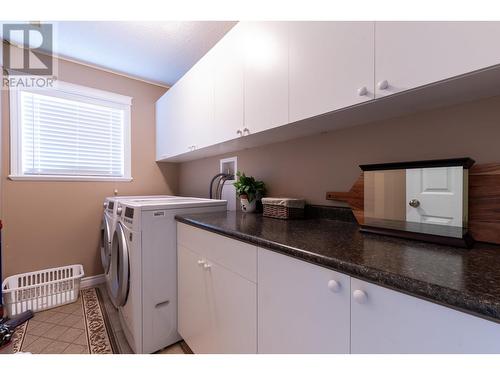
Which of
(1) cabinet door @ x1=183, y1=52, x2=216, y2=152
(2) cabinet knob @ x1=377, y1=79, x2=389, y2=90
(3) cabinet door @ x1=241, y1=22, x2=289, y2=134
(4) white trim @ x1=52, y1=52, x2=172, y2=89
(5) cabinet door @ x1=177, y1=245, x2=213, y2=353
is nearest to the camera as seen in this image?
(2) cabinet knob @ x1=377, y1=79, x2=389, y2=90

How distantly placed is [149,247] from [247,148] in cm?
110

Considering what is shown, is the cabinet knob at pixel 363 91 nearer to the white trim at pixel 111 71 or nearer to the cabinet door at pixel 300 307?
the cabinet door at pixel 300 307

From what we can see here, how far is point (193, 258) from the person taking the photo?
1.34 m

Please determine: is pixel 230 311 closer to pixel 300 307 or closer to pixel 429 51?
pixel 300 307

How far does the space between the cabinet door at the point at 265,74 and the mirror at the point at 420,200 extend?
0.55m

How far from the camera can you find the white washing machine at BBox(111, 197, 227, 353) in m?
1.38

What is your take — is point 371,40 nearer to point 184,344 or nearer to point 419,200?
point 419,200

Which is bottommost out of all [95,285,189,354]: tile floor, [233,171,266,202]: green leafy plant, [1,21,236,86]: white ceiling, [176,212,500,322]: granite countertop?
[95,285,189,354]: tile floor

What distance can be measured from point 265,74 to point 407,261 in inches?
43.1

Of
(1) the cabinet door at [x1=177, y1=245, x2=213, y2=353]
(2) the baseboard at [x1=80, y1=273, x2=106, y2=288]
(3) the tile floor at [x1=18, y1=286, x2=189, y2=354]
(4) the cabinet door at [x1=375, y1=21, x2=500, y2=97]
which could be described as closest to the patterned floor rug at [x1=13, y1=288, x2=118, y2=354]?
(3) the tile floor at [x1=18, y1=286, x2=189, y2=354]

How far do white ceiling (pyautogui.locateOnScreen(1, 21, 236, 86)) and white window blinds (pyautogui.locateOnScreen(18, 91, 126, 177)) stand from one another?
0.50 metres

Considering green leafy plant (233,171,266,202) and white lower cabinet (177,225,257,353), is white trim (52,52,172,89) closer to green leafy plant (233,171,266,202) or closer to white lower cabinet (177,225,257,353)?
green leafy plant (233,171,266,202)

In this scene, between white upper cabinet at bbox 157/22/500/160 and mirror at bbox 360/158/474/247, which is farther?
mirror at bbox 360/158/474/247
